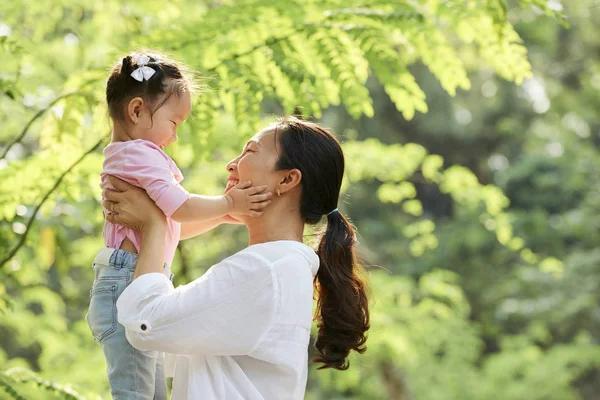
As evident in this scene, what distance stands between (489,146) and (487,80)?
1.45 m

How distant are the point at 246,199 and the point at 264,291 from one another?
23cm

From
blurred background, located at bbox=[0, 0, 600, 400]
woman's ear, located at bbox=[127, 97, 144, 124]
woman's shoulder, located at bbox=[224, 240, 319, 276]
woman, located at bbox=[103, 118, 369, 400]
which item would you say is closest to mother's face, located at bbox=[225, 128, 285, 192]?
woman, located at bbox=[103, 118, 369, 400]

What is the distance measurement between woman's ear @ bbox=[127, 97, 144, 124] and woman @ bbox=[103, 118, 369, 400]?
15 centimetres

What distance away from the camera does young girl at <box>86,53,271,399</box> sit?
77.0 inches

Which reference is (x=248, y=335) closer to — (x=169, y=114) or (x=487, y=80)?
(x=169, y=114)

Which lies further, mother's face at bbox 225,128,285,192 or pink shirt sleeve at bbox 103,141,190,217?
mother's face at bbox 225,128,285,192

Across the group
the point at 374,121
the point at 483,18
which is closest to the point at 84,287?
the point at 374,121

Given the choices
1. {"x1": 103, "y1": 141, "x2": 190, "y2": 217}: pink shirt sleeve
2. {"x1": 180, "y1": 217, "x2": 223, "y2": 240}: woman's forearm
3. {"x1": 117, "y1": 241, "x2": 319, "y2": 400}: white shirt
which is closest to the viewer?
{"x1": 117, "y1": 241, "x2": 319, "y2": 400}: white shirt

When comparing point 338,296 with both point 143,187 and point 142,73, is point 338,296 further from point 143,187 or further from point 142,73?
point 142,73

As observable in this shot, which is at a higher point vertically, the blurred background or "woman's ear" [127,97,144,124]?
"woman's ear" [127,97,144,124]

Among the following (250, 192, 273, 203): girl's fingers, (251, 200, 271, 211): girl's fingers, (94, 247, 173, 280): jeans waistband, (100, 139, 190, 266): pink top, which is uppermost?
(100, 139, 190, 266): pink top

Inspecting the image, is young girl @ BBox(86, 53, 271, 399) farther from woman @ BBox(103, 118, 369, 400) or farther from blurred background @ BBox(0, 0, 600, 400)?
blurred background @ BBox(0, 0, 600, 400)

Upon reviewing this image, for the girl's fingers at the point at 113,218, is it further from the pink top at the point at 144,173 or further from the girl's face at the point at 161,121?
the girl's face at the point at 161,121

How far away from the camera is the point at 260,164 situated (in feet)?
6.81
